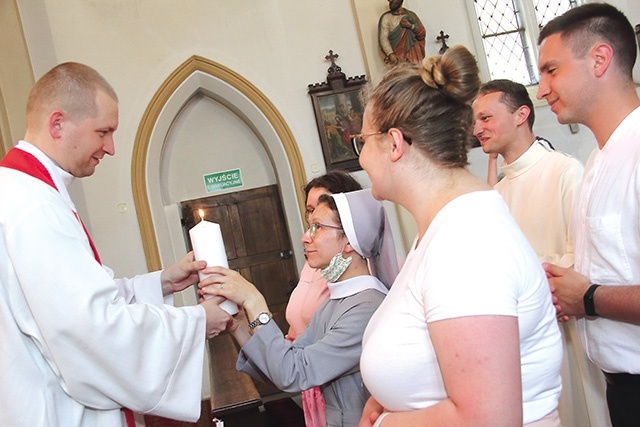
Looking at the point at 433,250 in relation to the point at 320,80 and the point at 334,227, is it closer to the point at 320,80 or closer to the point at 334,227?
→ the point at 334,227

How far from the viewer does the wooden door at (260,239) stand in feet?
27.7

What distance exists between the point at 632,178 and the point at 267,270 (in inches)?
270

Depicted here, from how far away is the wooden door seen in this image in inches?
332

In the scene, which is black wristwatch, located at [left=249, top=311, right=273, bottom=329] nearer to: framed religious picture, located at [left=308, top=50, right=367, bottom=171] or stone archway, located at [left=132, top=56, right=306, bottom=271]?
stone archway, located at [left=132, top=56, right=306, bottom=271]

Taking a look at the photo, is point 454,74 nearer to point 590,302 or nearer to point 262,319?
point 590,302

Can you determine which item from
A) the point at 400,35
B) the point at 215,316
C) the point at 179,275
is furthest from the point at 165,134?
the point at 215,316

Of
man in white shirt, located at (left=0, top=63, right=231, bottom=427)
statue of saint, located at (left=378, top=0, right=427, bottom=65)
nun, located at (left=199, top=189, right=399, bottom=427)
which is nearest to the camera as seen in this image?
man in white shirt, located at (left=0, top=63, right=231, bottom=427)

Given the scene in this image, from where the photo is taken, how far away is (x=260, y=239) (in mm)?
8508

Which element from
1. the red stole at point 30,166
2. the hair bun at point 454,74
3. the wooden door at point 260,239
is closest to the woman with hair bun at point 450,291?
the hair bun at point 454,74

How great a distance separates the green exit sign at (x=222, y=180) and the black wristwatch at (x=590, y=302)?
6879mm

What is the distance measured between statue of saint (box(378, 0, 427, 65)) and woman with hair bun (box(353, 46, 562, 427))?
5982 millimetres

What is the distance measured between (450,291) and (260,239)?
7.32 metres

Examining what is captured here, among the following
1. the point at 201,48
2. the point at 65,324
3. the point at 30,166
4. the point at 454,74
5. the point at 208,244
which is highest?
the point at 201,48

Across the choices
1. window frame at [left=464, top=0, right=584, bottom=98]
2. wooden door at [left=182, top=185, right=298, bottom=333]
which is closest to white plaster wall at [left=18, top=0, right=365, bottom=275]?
wooden door at [left=182, top=185, right=298, bottom=333]
